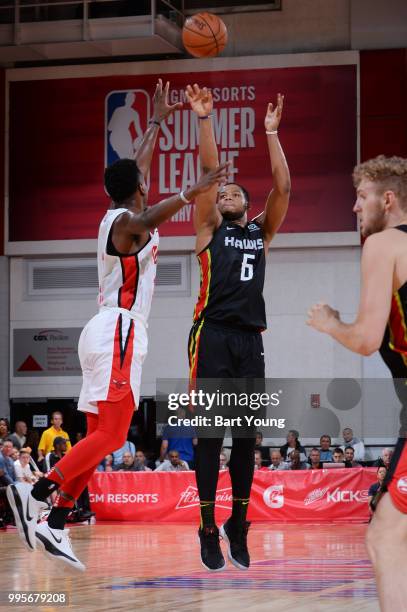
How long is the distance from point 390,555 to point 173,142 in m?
19.5

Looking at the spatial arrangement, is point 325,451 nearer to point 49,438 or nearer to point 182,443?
point 182,443

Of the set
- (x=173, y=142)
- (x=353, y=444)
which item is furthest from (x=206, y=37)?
(x=173, y=142)

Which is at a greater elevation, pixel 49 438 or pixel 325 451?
pixel 49 438

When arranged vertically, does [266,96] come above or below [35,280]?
above

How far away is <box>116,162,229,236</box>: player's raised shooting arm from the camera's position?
5838mm

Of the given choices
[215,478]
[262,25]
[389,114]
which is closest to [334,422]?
[389,114]

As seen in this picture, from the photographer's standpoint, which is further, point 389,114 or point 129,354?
point 389,114

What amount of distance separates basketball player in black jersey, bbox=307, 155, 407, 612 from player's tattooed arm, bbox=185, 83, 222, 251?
2404 millimetres

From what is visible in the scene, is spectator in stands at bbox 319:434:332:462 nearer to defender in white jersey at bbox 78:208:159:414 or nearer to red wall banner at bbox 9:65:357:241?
red wall banner at bbox 9:65:357:241

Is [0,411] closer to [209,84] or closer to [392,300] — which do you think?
[209,84]

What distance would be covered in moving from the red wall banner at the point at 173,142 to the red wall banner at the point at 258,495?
6887mm

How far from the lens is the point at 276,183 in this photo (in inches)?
282

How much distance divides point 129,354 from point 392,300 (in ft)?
8.20

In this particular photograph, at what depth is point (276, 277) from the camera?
22469 millimetres
